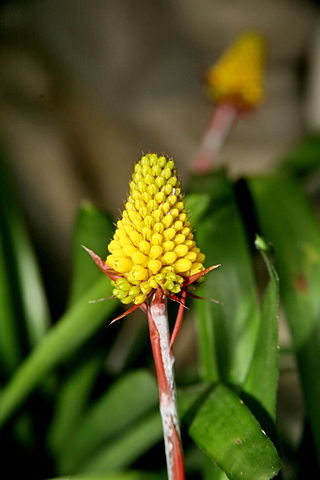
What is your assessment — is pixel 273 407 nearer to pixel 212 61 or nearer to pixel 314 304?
→ pixel 314 304

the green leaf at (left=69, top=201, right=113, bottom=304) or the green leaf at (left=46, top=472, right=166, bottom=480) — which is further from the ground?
the green leaf at (left=69, top=201, right=113, bottom=304)

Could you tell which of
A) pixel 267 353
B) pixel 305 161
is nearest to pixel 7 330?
pixel 267 353

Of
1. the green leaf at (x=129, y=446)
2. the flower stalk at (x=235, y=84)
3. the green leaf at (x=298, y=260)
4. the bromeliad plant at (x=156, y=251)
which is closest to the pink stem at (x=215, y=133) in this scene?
the flower stalk at (x=235, y=84)

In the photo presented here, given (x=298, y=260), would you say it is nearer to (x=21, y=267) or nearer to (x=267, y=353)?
(x=267, y=353)

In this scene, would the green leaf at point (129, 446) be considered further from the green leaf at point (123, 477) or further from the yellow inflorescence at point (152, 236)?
the yellow inflorescence at point (152, 236)

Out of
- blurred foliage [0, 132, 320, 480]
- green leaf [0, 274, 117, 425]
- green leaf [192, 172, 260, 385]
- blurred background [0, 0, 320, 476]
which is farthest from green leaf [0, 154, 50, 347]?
blurred background [0, 0, 320, 476]

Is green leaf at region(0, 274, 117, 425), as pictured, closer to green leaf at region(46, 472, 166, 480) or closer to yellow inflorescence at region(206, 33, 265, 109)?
green leaf at region(46, 472, 166, 480)

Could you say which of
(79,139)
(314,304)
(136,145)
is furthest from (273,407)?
(136,145)
